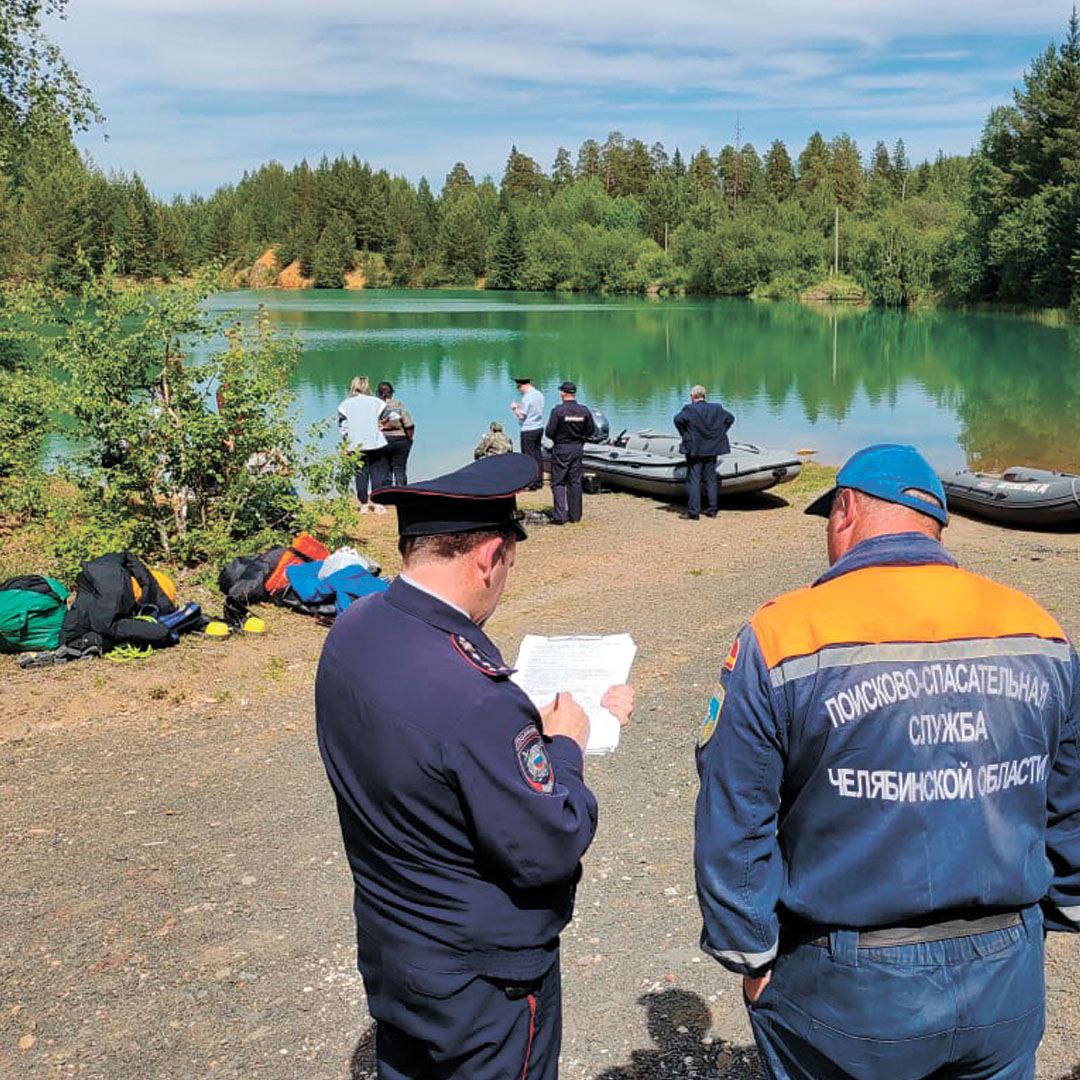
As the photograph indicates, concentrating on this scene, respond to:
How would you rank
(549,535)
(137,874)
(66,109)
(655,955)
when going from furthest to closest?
(66,109), (549,535), (137,874), (655,955)

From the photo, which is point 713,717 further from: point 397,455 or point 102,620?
point 397,455

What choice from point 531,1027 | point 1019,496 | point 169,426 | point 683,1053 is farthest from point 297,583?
point 1019,496

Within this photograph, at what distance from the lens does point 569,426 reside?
1283 cm

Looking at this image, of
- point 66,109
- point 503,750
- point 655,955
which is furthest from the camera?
point 66,109

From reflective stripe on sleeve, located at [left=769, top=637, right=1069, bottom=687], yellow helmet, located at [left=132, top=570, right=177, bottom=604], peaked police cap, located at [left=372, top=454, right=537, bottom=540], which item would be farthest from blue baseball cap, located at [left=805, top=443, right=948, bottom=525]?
yellow helmet, located at [left=132, top=570, right=177, bottom=604]

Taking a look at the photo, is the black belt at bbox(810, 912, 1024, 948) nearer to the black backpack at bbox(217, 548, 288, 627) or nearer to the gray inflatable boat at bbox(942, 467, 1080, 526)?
the black backpack at bbox(217, 548, 288, 627)

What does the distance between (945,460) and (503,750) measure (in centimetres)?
2100

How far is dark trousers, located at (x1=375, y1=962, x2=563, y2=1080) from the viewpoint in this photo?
6.73 ft

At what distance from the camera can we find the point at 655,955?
13.0 ft

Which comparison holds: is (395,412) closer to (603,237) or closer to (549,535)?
(549,535)

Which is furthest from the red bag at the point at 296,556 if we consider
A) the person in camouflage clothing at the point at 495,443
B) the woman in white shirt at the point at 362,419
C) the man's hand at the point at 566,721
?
the man's hand at the point at 566,721

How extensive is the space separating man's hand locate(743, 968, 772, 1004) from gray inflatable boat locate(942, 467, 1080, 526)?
10045 mm

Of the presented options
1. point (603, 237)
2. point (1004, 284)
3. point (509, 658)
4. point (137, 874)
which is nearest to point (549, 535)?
point (509, 658)

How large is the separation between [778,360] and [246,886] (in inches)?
1439
